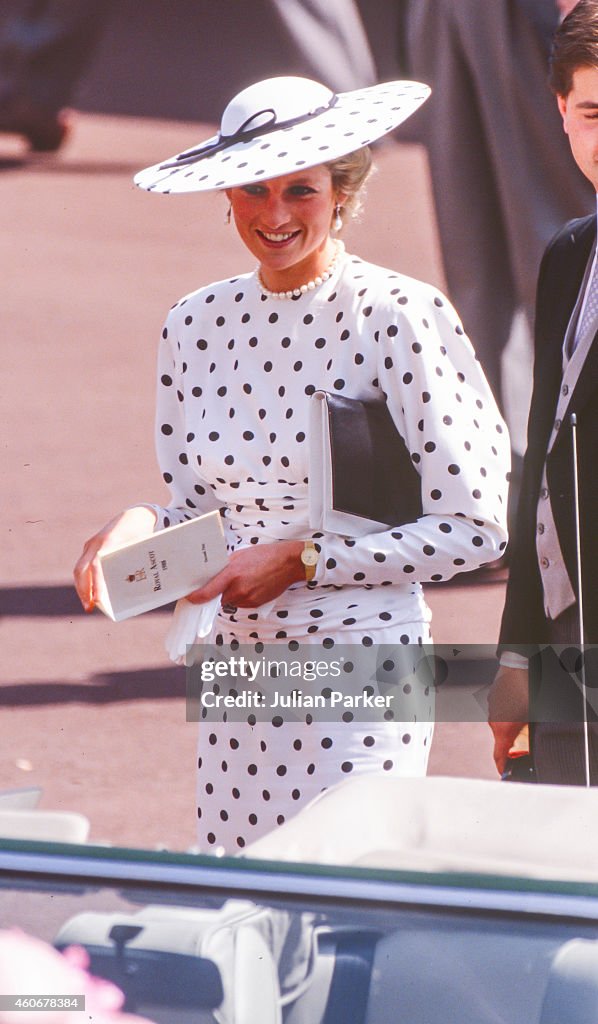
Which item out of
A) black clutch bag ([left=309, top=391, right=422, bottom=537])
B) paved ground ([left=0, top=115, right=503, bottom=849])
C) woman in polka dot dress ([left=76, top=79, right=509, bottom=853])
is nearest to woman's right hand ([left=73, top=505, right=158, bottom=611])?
woman in polka dot dress ([left=76, top=79, right=509, bottom=853])

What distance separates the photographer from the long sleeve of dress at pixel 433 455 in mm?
2014

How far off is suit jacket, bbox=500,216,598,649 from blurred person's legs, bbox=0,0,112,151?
1740 mm

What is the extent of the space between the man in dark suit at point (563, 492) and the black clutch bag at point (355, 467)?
0.18 meters

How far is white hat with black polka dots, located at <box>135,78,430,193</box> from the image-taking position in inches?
81.0

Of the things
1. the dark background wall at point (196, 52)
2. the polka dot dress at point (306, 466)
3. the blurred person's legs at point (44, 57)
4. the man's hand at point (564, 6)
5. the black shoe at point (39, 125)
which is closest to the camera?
the polka dot dress at point (306, 466)

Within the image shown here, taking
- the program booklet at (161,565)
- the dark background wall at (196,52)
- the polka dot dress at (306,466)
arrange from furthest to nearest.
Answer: the dark background wall at (196,52), the polka dot dress at (306,466), the program booklet at (161,565)

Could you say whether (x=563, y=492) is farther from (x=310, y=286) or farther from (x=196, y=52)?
(x=196, y=52)

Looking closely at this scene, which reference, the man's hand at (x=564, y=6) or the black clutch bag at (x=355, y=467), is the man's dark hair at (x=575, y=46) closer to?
the black clutch bag at (x=355, y=467)

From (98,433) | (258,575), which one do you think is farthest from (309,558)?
(98,433)

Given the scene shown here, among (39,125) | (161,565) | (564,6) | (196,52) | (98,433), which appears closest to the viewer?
(161,565)

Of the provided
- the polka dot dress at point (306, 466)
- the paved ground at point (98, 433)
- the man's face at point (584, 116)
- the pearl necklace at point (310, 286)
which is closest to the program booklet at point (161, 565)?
the polka dot dress at point (306, 466)

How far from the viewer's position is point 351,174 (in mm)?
2105

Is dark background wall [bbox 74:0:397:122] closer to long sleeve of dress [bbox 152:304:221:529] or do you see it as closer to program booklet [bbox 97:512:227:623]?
long sleeve of dress [bbox 152:304:221:529]

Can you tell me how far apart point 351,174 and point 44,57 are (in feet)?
5.64
